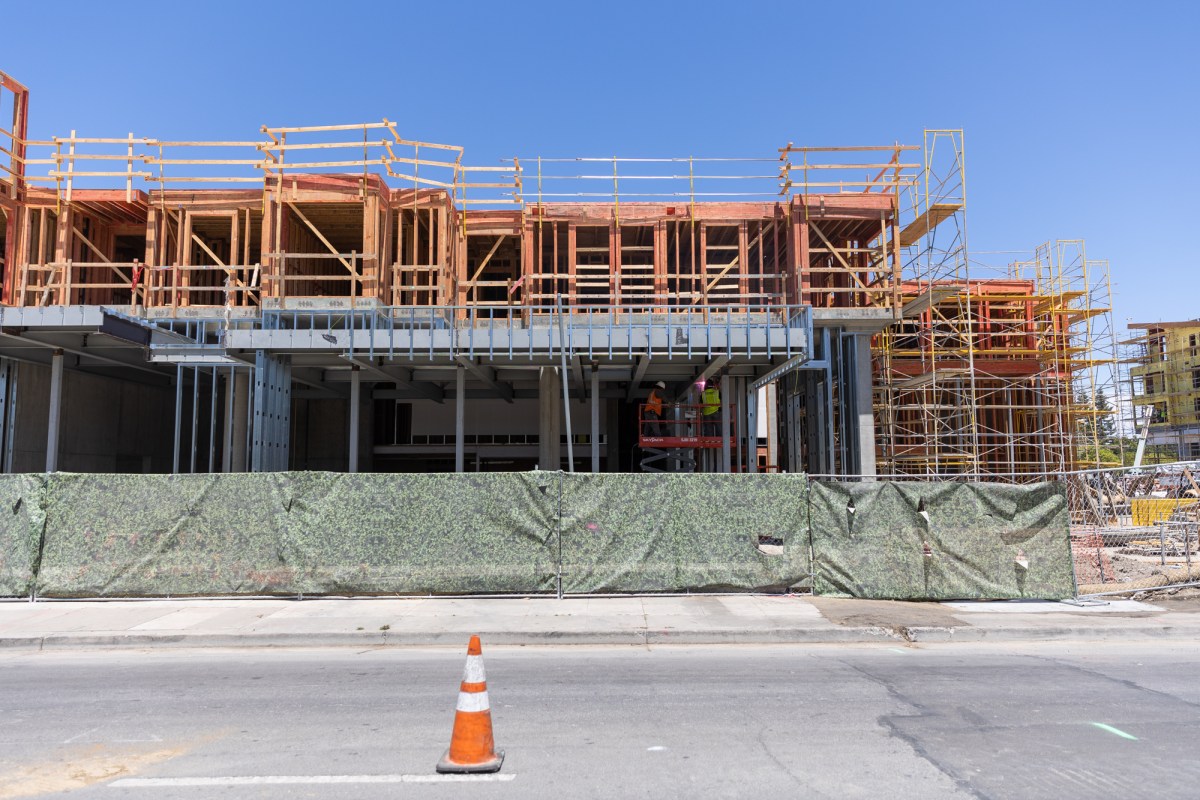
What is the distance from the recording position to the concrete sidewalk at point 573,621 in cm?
980

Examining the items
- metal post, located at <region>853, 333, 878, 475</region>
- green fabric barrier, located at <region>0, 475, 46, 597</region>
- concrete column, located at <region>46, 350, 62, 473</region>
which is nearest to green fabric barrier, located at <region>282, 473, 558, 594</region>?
green fabric barrier, located at <region>0, 475, 46, 597</region>

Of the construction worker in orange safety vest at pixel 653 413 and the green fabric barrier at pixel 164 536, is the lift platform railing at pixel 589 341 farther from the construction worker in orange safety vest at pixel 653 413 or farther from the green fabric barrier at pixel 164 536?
the green fabric barrier at pixel 164 536

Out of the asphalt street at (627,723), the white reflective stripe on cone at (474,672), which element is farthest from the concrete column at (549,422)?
the white reflective stripe on cone at (474,672)

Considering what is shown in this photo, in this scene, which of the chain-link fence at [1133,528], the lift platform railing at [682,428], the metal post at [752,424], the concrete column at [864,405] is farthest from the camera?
the lift platform railing at [682,428]

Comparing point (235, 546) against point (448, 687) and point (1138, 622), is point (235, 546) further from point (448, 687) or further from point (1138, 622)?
point (1138, 622)

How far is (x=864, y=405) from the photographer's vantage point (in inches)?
869

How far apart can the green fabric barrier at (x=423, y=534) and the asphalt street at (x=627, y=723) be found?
265 cm

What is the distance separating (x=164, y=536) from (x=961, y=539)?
11621 millimetres

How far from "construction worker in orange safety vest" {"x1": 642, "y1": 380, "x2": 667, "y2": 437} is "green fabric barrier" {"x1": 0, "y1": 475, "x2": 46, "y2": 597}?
14.3 m

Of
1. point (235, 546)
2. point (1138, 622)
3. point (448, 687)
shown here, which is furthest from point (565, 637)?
point (1138, 622)

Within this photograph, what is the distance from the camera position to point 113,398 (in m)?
25.3

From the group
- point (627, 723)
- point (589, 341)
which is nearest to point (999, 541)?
point (627, 723)

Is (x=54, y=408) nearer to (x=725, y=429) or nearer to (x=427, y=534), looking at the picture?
(x=427, y=534)

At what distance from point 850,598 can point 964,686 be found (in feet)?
14.6
